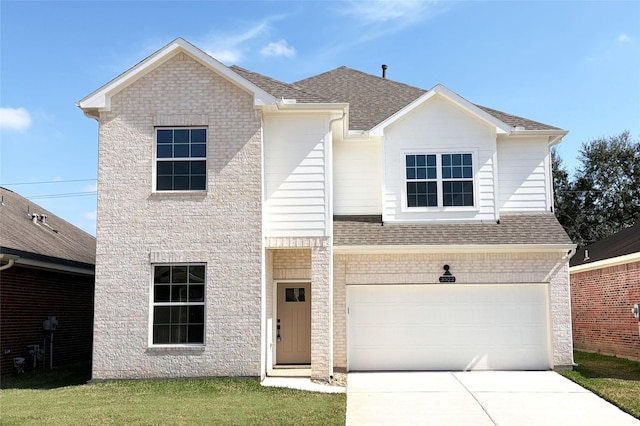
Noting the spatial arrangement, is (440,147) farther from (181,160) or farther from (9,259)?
(9,259)

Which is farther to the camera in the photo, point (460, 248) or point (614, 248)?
point (614, 248)

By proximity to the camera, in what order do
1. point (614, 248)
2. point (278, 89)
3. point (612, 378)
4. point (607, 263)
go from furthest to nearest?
point (614, 248)
point (607, 263)
point (278, 89)
point (612, 378)

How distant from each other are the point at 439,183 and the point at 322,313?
455 cm

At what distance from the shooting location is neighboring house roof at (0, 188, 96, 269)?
15.7 metres

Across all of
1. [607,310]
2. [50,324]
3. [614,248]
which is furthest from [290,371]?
[614,248]

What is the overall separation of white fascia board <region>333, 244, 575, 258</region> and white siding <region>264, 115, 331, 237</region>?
135cm

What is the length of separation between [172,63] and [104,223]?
11.9 ft

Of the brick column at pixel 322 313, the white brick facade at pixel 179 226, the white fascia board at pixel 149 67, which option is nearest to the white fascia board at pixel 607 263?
the brick column at pixel 322 313

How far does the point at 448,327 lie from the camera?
15664 mm

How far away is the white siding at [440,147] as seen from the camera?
53.0 feet

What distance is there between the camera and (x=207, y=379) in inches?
520

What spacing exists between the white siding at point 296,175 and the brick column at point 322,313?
0.53 m

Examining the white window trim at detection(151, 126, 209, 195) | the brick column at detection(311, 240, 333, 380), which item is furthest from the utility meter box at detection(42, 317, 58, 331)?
the brick column at detection(311, 240, 333, 380)

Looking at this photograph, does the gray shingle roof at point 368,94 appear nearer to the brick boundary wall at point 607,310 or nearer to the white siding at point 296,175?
the white siding at point 296,175
